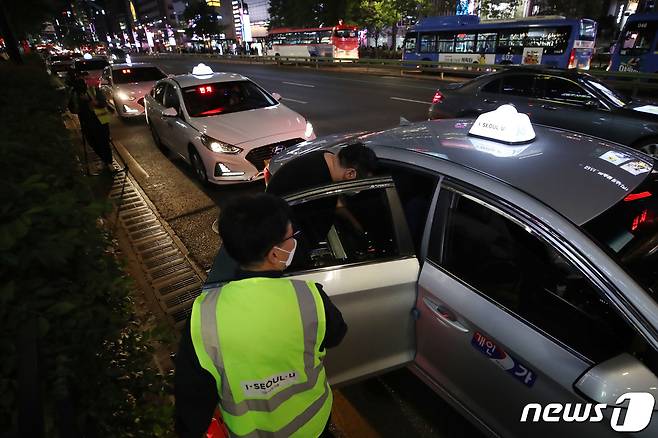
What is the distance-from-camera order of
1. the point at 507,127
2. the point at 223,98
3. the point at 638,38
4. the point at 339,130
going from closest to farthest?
1. the point at 507,127
2. the point at 223,98
3. the point at 339,130
4. the point at 638,38

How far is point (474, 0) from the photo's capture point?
41.0 metres

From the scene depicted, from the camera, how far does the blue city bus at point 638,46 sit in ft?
47.9

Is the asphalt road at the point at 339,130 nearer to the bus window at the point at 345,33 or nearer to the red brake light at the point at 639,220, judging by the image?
the red brake light at the point at 639,220

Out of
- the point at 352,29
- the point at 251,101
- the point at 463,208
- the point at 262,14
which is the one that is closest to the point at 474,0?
the point at 352,29

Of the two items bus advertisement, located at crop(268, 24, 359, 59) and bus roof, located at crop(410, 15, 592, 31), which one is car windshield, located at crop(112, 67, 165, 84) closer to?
bus roof, located at crop(410, 15, 592, 31)

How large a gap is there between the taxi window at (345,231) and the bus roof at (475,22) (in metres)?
19.3

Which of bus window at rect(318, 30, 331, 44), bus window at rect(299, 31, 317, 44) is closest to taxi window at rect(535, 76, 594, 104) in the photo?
bus window at rect(318, 30, 331, 44)

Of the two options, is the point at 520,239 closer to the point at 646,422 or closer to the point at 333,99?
the point at 646,422

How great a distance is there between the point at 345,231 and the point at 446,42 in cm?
2288

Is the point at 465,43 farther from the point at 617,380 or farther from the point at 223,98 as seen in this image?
the point at 617,380

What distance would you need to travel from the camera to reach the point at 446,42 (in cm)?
2192

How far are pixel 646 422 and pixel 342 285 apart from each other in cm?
135

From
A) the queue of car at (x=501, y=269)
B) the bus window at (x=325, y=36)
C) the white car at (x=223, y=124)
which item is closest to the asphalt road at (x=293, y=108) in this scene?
the white car at (x=223, y=124)

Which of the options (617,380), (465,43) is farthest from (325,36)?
(617,380)
